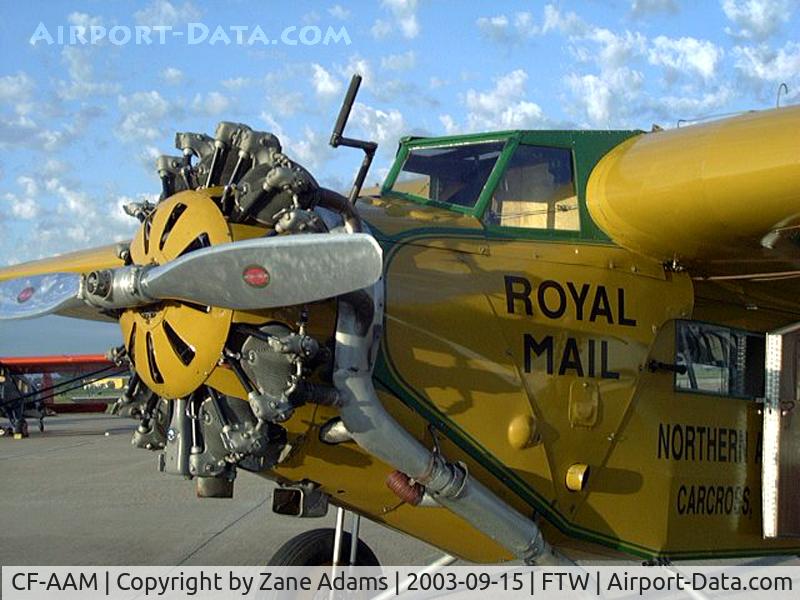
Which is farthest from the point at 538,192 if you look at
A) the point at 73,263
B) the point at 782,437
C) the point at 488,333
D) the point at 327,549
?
the point at 73,263

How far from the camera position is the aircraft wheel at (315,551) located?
5.90 meters

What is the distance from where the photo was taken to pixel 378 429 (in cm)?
436

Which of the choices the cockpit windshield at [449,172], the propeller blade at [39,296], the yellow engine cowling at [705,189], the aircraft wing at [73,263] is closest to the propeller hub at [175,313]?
the propeller blade at [39,296]

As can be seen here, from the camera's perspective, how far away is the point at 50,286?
5652 mm

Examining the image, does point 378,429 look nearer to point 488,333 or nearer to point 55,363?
point 488,333

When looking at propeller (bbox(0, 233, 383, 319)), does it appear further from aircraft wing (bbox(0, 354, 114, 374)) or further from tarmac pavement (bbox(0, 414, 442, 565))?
aircraft wing (bbox(0, 354, 114, 374))

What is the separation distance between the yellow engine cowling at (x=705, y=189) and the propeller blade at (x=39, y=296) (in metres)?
3.00

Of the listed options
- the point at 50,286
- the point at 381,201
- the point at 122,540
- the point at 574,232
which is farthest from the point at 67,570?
the point at 574,232

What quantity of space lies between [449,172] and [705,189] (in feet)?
4.85

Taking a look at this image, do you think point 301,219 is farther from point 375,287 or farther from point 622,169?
point 622,169

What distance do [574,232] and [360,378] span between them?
6.16ft

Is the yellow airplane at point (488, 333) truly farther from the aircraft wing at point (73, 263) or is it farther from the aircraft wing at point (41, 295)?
the aircraft wing at point (73, 263)

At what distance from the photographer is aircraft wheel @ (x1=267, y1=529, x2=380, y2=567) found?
5898 millimetres

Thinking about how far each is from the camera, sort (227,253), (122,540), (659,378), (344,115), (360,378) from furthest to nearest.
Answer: (122,540)
(659,378)
(344,115)
(360,378)
(227,253)
